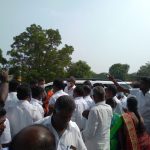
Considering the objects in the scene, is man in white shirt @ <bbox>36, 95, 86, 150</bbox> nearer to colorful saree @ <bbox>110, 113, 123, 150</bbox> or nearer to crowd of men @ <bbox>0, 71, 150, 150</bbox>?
crowd of men @ <bbox>0, 71, 150, 150</bbox>

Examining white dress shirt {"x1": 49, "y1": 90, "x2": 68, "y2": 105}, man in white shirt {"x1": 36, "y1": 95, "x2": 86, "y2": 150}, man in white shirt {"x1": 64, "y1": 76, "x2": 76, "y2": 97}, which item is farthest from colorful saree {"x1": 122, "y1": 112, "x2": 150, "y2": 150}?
man in white shirt {"x1": 64, "y1": 76, "x2": 76, "y2": 97}

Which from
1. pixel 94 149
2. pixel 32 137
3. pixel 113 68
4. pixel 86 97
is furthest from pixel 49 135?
pixel 113 68

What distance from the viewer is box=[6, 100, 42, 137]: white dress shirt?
6.09 meters

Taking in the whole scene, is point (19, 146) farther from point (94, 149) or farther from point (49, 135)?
point (94, 149)

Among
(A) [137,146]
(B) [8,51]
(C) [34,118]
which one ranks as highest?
(B) [8,51]

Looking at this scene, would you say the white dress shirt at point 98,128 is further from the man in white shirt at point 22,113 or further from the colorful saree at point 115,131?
the man in white shirt at point 22,113

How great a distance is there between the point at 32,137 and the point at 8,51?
45524 millimetres

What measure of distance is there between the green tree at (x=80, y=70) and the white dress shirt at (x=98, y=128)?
41699 millimetres

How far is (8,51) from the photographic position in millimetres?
46531

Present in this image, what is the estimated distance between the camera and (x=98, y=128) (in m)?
5.93

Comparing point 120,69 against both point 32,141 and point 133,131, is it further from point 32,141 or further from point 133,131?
point 32,141

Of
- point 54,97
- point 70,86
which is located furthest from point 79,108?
point 70,86

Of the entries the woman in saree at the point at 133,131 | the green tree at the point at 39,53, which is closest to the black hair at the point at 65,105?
the woman in saree at the point at 133,131

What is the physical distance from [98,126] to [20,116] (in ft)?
4.01
